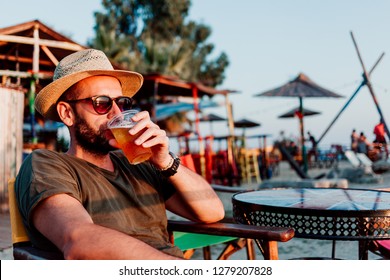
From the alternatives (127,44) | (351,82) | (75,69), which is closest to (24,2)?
(75,69)

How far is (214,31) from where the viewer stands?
32375 mm

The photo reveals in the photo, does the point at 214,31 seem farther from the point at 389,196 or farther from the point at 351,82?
the point at 389,196

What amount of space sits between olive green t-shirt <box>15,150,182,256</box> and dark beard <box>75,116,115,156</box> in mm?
64

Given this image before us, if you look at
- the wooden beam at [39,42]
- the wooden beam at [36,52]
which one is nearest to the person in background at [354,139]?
the wooden beam at [39,42]

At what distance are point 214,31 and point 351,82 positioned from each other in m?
21.2

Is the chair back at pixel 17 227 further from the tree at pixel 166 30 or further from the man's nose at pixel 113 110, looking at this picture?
the tree at pixel 166 30

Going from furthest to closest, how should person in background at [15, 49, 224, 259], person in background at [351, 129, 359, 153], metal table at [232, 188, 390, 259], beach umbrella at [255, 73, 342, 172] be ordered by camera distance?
person in background at [351, 129, 359, 153] < beach umbrella at [255, 73, 342, 172] < metal table at [232, 188, 390, 259] < person in background at [15, 49, 224, 259]

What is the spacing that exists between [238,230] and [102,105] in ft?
2.40

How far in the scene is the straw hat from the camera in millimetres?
1759

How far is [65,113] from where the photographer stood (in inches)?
71.5

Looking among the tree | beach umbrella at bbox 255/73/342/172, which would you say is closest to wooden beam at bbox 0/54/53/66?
beach umbrella at bbox 255/73/342/172

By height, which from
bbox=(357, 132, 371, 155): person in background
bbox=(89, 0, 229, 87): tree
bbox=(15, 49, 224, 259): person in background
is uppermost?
bbox=(89, 0, 229, 87): tree

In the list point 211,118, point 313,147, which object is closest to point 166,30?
point 211,118

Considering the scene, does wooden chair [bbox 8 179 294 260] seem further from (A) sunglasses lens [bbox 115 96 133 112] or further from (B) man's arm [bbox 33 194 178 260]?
(A) sunglasses lens [bbox 115 96 133 112]
